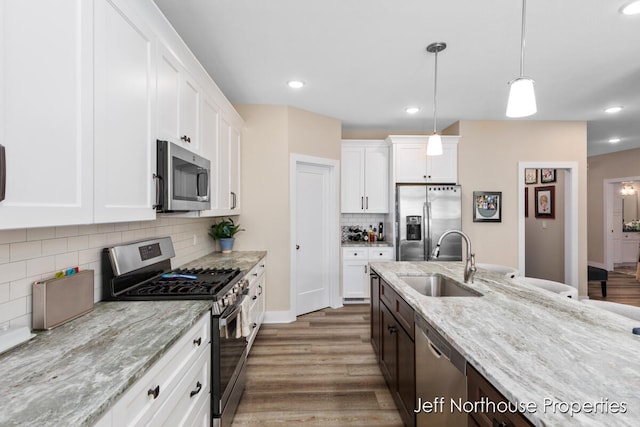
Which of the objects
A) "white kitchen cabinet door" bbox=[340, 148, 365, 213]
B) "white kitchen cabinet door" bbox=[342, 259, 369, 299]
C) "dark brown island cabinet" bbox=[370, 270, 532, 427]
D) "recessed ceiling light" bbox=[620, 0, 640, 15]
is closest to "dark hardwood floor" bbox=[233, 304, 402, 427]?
"dark brown island cabinet" bbox=[370, 270, 532, 427]

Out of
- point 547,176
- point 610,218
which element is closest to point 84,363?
point 547,176

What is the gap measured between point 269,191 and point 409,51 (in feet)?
→ 6.96

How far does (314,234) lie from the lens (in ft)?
13.4

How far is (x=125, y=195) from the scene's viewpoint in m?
1.33

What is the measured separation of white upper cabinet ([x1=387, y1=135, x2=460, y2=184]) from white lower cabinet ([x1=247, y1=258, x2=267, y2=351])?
2.38m

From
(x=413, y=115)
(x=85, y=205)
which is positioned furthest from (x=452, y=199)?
(x=85, y=205)

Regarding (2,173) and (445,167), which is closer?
(2,173)

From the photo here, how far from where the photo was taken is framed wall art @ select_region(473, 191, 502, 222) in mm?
4344

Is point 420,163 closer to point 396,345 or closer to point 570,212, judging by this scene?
point 570,212

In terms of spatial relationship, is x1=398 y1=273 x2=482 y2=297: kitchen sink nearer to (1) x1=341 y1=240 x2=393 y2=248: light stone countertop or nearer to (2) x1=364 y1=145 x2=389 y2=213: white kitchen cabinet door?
(1) x1=341 y1=240 x2=393 y2=248: light stone countertop

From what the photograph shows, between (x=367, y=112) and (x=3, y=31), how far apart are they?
3.71m

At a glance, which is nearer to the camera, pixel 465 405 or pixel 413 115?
pixel 465 405

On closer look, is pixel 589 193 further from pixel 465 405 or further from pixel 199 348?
pixel 199 348

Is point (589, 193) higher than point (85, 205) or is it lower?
higher
